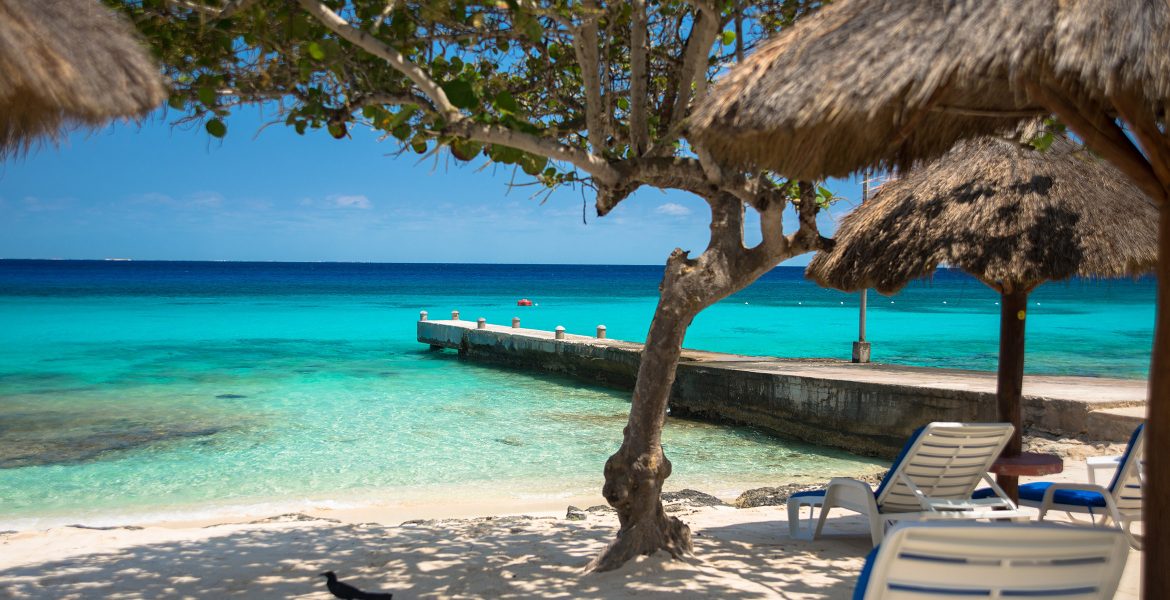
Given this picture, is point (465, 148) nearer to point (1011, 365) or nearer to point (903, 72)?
point (903, 72)

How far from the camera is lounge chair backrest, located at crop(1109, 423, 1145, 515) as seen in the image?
477 centimetres

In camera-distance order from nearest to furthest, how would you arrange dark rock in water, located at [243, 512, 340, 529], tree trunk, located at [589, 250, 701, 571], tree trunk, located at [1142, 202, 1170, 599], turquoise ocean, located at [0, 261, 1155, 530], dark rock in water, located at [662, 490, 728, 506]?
1. tree trunk, located at [1142, 202, 1170, 599]
2. tree trunk, located at [589, 250, 701, 571]
3. dark rock in water, located at [243, 512, 340, 529]
4. dark rock in water, located at [662, 490, 728, 506]
5. turquoise ocean, located at [0, 261, 1155, 530]

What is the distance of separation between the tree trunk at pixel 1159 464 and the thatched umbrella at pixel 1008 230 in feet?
9.44

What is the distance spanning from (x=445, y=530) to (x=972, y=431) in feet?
11.3

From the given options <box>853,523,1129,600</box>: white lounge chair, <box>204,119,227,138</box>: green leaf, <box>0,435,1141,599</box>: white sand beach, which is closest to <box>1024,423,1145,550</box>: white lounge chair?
<box>0,435,1141,599</box>: white sand beach

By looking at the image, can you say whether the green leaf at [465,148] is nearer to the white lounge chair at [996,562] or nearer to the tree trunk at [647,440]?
the tree trunk at [647,440]

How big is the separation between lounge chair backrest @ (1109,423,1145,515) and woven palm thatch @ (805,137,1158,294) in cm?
100

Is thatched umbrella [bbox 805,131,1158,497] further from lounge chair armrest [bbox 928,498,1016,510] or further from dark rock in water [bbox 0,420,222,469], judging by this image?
dark rock in water [bbox 0,420,222,469]

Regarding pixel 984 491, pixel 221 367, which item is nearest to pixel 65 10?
pixel 984 491

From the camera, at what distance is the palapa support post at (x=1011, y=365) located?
5.49m

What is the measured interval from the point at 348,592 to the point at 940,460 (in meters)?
3.28

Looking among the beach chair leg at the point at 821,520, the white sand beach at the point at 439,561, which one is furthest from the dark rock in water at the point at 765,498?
the beach chair leg at the point at 821,520

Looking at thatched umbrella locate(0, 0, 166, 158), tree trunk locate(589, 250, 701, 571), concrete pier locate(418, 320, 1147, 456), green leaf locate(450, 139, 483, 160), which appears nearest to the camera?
thatched umbrella locate(0, 0, 166, 158)

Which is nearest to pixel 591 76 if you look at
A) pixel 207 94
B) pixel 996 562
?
pixel 207 94
